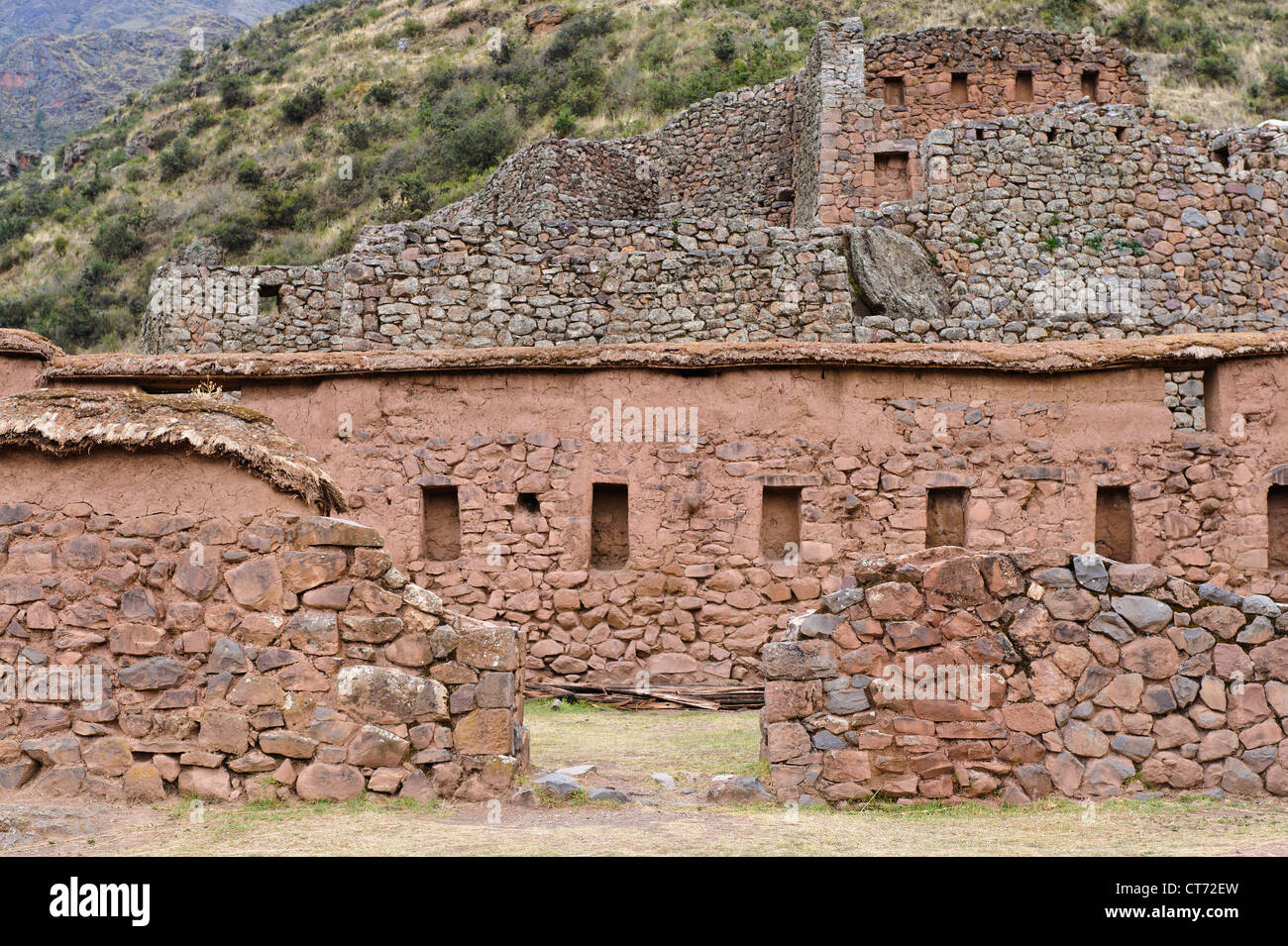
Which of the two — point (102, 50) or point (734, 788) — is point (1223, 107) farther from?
point (102, 50)

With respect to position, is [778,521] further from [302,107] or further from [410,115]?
[302,107]

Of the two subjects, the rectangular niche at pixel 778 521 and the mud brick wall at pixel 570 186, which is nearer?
the rectangular niche at pixel 778 521

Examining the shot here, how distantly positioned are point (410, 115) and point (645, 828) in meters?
40.5

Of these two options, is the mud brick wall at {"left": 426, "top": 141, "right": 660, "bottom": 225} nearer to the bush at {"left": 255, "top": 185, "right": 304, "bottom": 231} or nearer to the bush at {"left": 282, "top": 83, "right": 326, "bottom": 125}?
the bush at {"left": 255, "top": 185, "right": 304, "bottom": 231}

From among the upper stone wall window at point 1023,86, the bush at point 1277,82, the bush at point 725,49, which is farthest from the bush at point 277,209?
the bush at point 1277,82

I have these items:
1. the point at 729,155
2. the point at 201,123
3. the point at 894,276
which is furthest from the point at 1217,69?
the point at 201,123

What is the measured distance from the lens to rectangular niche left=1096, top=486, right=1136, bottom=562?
10.9 metres

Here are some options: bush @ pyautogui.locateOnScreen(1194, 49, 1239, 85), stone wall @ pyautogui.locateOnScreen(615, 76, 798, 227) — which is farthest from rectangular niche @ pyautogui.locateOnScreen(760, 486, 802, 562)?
bush @ pyautogui.locateOnScreen(1194, 49, 1239, 85)

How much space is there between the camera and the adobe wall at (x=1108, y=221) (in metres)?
15.8

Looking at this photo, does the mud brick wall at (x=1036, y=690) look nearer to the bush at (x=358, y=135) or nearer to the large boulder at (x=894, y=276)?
the large boulder at (x=894, y=276)

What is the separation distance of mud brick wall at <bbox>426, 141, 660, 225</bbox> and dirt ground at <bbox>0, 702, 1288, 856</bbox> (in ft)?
49.3

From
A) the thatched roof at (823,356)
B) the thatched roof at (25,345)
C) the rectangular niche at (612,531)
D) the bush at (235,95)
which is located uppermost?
the bush at (235,95)

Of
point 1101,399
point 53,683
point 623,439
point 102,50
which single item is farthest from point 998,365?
point 102,50

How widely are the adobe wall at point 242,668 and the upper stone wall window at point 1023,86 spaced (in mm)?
16779
